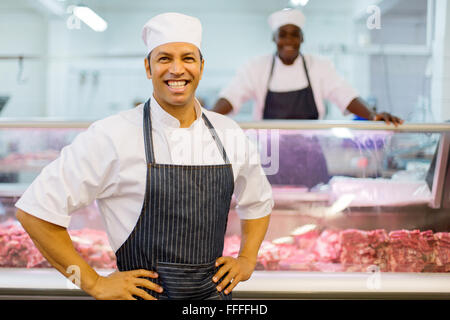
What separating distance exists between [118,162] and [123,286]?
314 mm

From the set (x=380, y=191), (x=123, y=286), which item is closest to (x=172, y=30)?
(x=123, y=286)

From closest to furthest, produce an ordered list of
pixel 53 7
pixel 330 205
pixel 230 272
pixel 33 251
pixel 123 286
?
pixel 123 286 < pixel 230 272 < pixel 33 251 < pixel 330 205 < pixel 53 7

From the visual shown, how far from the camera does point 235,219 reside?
1.94 metres

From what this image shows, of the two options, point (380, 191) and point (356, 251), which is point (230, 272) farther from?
point (380, 191)

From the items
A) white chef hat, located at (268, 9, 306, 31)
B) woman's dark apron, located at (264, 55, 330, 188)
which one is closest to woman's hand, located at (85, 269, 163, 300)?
woman's dark apron, located at (264, 55, 330, 188)

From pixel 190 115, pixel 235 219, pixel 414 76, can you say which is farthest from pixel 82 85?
pixel 190 115

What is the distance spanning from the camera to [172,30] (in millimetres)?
1166

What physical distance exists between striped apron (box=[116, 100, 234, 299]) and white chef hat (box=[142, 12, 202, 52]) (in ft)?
0.66

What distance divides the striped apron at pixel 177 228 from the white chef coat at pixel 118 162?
0.03 metres

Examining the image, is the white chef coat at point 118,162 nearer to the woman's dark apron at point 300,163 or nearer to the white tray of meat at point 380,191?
the woman's dark apron at point 300,163

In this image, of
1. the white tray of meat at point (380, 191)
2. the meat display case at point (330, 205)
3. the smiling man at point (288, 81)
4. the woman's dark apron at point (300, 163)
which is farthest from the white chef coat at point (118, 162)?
the smiling man at point (288, 81)

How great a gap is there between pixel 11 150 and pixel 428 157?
1.78 m

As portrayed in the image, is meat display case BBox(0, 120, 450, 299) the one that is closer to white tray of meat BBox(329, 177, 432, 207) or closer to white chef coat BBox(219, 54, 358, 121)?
white tray of meat BBox(329, 177, 432, 207)

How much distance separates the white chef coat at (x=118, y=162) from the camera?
1112 millimetres
